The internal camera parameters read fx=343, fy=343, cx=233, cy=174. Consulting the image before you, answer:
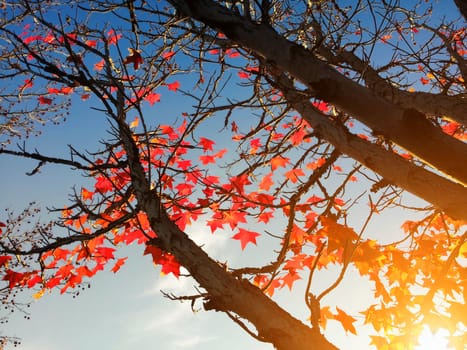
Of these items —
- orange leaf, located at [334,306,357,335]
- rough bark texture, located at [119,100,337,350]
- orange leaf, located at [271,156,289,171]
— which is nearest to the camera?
rough bark texture, located at [119,100,337,350]

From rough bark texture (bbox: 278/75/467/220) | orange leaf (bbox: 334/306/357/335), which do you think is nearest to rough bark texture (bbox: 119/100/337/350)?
rough bark texture (bbox: 278/75/467/220)

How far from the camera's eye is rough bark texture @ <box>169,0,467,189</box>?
1.73 metres

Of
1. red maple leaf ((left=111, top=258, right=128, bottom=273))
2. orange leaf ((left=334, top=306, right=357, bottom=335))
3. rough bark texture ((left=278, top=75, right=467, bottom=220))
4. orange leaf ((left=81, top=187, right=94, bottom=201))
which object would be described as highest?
orange leaf ((left=81, top=187, right=94, bottom=201))

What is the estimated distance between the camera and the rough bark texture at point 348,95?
1.73 metres

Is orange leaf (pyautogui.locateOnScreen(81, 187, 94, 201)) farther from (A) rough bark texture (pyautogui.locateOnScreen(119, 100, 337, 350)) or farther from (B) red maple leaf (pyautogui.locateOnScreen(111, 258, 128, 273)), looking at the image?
(A) rough bark texture (pyautogui.locateOnScreen(119, 100, 337, 350))

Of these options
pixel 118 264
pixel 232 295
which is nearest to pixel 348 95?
pixel 232 295

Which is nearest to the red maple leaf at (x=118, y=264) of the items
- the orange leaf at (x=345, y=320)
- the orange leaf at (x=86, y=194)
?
the orange leaf at (x=86, y=194)

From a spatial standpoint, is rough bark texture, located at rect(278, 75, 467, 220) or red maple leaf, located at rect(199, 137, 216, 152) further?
red maple leaf, located at rect(199, 137, 216, 152)

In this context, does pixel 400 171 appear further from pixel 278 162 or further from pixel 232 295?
pixel 278 162

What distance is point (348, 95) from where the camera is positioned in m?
1.91

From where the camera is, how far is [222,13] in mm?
2312

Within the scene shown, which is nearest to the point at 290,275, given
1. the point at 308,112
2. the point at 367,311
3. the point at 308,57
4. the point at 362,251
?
the point at 367,311

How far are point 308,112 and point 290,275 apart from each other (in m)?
1.97

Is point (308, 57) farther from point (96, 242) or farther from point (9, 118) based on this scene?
point (9, 118)
